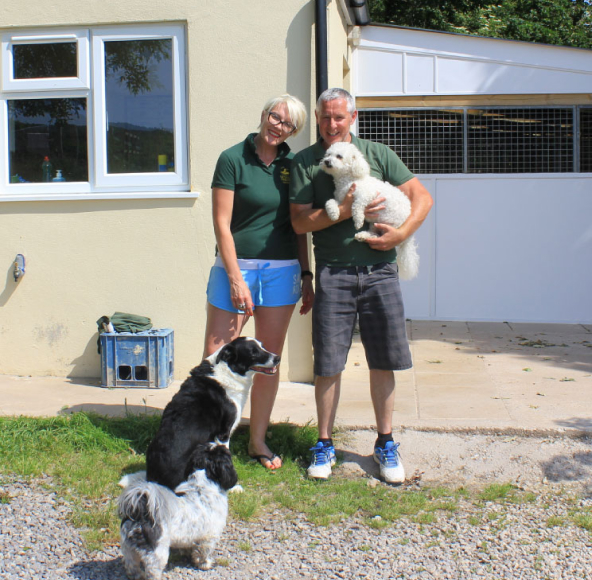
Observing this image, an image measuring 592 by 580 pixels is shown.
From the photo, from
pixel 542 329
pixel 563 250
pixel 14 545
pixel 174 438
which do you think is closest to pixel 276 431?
pixel 174 438

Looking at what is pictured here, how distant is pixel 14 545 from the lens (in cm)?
296

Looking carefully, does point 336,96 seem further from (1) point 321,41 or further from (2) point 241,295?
(1) point 321,41

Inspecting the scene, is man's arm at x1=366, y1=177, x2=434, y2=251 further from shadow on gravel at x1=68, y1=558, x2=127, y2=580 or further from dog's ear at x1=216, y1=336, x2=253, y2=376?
shadow on gravel at x1=68, y1=558, x2=127, y2=580

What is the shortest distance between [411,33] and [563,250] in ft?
10.3

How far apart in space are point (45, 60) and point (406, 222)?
3616 mm

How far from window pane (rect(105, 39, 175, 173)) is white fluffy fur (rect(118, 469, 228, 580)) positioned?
10.7 feet

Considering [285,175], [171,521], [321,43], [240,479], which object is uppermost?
[321,43]

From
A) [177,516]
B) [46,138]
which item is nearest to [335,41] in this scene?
[46,138]

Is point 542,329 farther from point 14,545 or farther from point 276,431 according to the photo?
point 14,545

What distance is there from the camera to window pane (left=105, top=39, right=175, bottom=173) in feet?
17.5

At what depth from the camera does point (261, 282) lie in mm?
3551

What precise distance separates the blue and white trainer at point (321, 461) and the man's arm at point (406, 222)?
114 cm

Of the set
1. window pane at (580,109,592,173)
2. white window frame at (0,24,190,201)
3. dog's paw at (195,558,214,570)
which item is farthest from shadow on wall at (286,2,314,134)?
window pane at (580,109,592,173)

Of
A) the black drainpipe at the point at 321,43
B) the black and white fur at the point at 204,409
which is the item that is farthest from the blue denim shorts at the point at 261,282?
the black drainpipe at the point at 321,43
